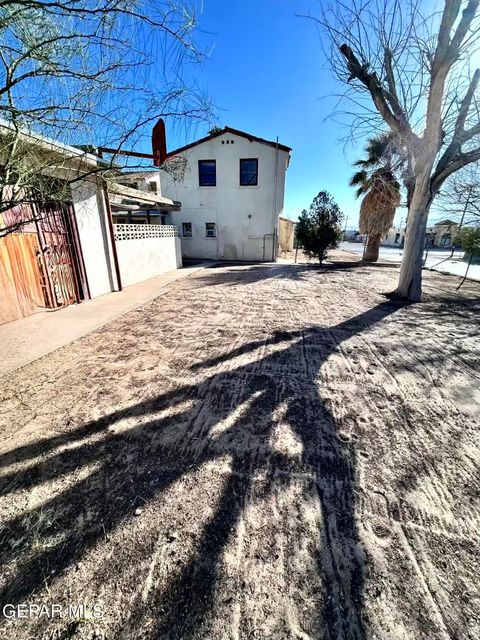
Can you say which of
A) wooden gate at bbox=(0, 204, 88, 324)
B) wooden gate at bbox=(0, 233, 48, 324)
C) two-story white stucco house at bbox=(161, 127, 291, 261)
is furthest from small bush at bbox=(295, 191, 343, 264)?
wooden gate at bbox=(0, 233, 48, 324)

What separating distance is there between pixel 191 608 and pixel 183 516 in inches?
17.3

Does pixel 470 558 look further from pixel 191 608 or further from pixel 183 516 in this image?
pixel 183 516

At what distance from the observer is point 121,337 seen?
4410mm

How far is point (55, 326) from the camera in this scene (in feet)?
15.8

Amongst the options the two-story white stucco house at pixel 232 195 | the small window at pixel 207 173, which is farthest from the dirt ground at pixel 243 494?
the small window at pixel 207 173

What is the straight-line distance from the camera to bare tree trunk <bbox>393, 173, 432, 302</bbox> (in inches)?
245

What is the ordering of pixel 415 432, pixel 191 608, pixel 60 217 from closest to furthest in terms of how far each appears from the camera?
pixel 191 608
pixel 415 432
pixel 60 217

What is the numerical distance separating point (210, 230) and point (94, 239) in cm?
1037

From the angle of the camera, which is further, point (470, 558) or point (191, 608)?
point (470, 558)

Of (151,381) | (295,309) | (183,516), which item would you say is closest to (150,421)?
(151,381)

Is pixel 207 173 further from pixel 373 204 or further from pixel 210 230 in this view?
pixel 373 204

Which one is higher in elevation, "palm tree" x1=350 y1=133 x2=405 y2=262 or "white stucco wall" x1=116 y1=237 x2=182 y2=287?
"palm tree" x1=350 y1=133 x2=405 y2=262

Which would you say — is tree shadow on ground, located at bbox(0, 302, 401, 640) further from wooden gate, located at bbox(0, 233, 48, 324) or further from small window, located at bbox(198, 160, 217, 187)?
small window, located at bbox(198, 160, 217, 187)

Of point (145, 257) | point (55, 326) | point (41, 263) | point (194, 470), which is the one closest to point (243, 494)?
point (194, 470)
